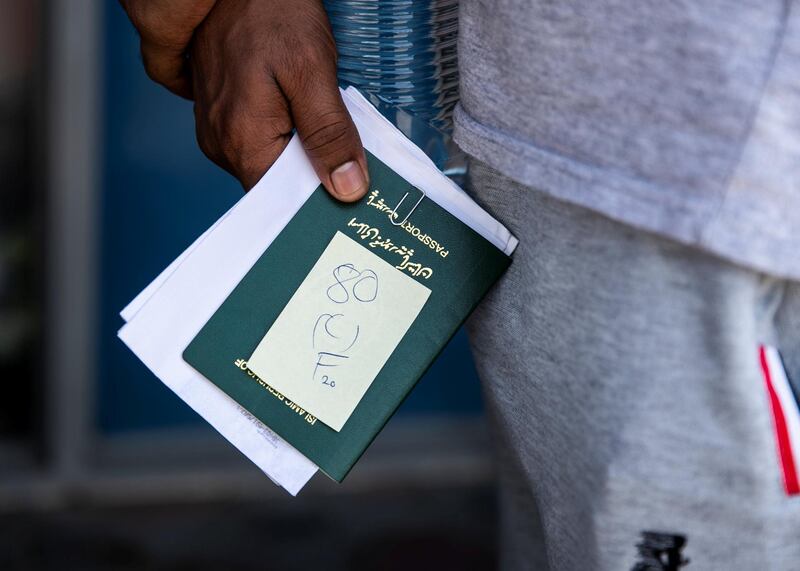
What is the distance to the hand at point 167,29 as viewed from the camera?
3.18ft

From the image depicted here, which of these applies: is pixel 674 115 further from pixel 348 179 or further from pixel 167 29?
pixel 167 29

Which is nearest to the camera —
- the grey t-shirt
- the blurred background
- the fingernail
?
the grey t-shirt

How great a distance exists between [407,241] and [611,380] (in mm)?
260

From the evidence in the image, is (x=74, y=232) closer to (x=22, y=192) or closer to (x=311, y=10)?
(x=22, y=192)

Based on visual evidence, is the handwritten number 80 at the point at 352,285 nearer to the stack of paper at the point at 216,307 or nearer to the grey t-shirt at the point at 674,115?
the stack of paper at the point at 216,307

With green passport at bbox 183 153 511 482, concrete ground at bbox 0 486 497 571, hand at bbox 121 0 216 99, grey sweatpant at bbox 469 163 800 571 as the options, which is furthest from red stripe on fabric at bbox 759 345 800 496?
concrete ground at bbox 0 486 497 571

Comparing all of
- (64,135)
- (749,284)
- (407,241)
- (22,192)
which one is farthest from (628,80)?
(22,192)

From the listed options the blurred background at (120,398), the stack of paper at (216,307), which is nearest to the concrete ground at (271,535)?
the blurred background at (120,398)

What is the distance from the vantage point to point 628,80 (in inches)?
28.2

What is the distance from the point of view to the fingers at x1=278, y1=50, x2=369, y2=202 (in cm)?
92

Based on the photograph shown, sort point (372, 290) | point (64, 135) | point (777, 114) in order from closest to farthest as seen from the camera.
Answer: point (777, 114) < point (372, 290) < point (64, 135)

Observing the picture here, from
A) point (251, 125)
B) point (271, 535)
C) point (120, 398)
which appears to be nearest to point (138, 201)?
point (120, 398)

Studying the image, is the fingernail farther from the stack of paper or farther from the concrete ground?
the concrete ground

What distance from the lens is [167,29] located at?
0.99m
